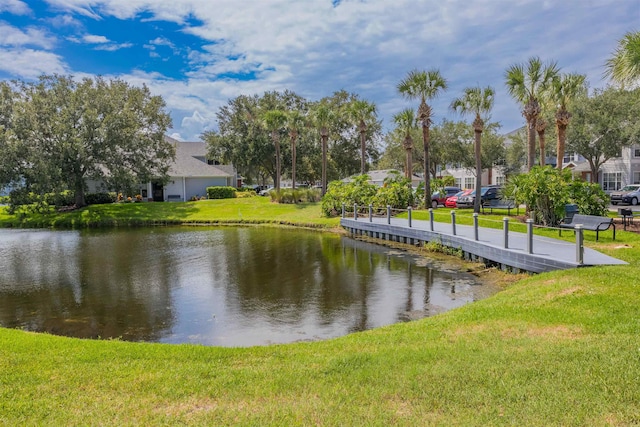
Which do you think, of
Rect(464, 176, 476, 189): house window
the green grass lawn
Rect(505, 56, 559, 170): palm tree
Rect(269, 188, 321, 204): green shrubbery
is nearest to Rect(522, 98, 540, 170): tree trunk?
Rect(505, 56, 559, 170): palm tree

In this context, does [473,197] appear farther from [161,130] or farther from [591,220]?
[161,130]

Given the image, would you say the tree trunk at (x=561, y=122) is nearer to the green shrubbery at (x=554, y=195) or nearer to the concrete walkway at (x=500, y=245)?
the green shrubbery at (x=554, y=195)

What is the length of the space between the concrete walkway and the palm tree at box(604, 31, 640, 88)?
4.52 meters

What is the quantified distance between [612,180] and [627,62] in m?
38.3

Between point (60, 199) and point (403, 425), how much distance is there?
4271 cm

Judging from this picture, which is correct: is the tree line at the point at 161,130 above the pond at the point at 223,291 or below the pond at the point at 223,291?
above

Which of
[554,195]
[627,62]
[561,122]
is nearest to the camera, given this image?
[627,62]

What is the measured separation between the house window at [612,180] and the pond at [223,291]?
1363 inches

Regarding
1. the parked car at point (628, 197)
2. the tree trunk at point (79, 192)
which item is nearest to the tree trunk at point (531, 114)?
the parked car at point (628, 197)

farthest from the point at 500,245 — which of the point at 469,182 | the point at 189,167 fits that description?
the point at 469,182

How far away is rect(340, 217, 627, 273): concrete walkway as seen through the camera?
11.1 m

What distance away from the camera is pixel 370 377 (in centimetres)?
496

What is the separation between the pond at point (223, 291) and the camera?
9250 mm

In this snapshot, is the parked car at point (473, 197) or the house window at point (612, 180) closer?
the parked car at point (473, 197)
